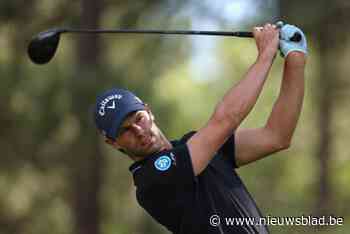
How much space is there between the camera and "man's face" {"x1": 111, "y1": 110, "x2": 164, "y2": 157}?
3.32 meters

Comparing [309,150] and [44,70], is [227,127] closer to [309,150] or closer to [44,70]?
[44,70]

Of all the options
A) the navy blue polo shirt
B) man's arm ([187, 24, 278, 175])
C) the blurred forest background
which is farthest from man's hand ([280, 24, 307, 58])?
the blurred forest background

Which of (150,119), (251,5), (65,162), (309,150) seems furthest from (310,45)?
(150,119)

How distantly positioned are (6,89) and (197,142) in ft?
21.6

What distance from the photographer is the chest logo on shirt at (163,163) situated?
10.7 ft

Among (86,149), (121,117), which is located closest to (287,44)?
(121,117)

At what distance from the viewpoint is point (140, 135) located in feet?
10.9

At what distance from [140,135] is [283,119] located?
0.60m

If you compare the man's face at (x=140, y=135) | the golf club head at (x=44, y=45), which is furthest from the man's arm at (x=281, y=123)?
the golf club head at (x=44, y=45)

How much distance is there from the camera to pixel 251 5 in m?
10.1

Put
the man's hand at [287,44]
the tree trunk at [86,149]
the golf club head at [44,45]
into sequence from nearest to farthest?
the man's hand at [287,44] → the golf club head at [44,45] → the tree trunk at [86,149]

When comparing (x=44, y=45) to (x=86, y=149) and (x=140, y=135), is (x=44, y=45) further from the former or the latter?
(x=86, y=149)

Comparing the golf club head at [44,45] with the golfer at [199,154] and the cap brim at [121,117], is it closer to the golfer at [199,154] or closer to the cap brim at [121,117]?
Result: the golfer at [199,154]

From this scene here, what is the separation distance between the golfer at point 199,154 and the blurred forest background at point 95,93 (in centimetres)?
548
